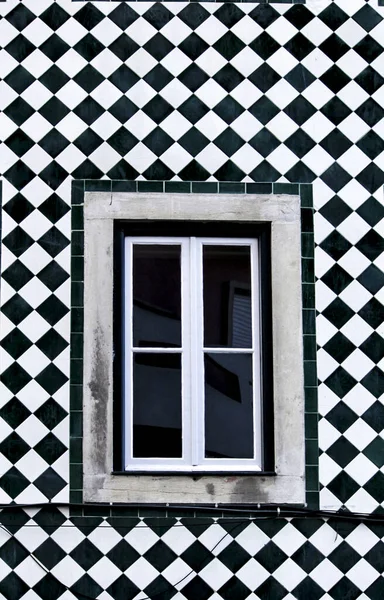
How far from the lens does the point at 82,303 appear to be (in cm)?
684

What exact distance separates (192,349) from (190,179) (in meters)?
0.94

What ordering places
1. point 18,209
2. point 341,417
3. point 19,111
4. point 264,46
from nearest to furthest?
point 341,417, point 18,209, point 19,111, point 264,46

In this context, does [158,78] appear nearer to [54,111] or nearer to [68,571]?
[54,111]

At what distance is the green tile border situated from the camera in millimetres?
6707

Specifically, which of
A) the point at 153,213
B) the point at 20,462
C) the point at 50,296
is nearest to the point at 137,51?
the point at 153,213

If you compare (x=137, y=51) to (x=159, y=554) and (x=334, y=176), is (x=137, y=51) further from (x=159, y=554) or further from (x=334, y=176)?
(x=159, y=554)

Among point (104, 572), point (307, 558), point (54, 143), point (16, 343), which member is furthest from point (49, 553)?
point (54, 143)

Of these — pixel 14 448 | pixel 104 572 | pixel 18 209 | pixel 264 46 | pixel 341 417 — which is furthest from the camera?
pixel 264 46

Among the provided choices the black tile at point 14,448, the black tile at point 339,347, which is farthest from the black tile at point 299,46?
the black tile at point 14,448

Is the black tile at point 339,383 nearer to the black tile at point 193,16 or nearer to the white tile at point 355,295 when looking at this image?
the white tile at point 355,295

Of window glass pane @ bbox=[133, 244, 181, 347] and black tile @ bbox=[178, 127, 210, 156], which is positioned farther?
black tile @ bbox=[178, 127, 210, 156]

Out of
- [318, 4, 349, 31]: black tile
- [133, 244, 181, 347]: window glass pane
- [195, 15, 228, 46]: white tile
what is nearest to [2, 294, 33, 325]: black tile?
[133, 244, 181, 347]: window glass pane

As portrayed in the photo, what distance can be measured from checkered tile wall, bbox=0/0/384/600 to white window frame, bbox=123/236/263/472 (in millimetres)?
330

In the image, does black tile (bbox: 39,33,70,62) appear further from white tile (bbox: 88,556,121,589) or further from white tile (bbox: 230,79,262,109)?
white tile (bbox: 88,556,121,589)
